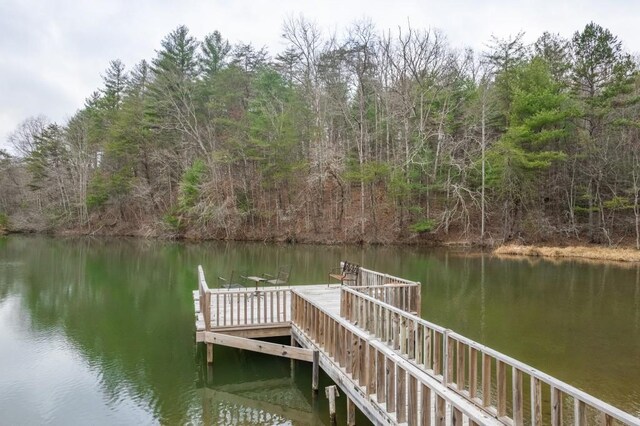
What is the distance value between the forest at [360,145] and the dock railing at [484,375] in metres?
21.9

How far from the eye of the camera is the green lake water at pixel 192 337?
20.1 feet

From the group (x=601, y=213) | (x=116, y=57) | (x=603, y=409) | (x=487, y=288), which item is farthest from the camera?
(x=116, y=57)

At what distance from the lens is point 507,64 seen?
29422 mm

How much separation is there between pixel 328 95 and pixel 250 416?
28094mm

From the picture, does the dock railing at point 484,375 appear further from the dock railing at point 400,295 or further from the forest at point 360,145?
the forest at point 360,145

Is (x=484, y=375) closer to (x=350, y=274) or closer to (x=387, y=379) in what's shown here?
(x=387, y=379)

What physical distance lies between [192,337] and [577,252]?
68.4 feet

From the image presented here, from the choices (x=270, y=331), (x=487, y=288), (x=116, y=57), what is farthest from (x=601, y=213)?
(x=116, y=57)

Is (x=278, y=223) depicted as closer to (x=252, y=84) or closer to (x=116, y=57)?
(x=252, y=84)

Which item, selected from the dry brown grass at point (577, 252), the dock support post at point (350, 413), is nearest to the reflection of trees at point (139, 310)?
the dock support post at point (350, 413)

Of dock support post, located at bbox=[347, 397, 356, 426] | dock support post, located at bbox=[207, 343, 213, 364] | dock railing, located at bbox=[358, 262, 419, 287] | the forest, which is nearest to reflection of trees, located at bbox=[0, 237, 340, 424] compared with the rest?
dock support post, located at bbox=[207, 343, 213, 364]

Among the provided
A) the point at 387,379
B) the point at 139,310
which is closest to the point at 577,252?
the point at 139,310

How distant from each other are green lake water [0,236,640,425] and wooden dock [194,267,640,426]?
662 millimetres

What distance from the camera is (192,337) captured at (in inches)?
360
